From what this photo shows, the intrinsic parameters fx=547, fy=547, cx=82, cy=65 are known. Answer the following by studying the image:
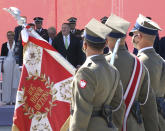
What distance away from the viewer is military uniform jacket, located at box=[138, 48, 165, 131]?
16.5ft

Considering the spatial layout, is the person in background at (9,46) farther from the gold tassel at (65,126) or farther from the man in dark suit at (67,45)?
the gold tassel at (65,126)

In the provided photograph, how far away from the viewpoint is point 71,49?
1044 centimetres

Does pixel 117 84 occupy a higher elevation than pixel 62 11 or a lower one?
higher

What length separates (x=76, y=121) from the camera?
4.06 metres

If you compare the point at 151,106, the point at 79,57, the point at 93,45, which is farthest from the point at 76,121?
the point at 79,57

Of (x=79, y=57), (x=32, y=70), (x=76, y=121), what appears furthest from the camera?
(x=79, y=57)

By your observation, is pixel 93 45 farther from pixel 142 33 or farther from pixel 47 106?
pixel 47 106

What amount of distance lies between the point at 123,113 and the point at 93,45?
0.64 metres

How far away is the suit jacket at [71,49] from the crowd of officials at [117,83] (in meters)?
5.26

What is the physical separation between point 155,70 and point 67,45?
5.52 meters

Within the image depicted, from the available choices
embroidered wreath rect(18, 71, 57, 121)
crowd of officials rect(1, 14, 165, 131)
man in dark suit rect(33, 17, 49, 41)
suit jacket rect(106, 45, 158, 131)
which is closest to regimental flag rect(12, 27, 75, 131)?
embroidered wreath rect(18, 71, 57, 121)

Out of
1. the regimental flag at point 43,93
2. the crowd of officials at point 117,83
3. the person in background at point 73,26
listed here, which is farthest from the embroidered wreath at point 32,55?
the person in background at point 73,26

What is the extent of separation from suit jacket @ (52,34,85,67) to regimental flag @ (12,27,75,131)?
4694 mm

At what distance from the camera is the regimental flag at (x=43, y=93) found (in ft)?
18.1
